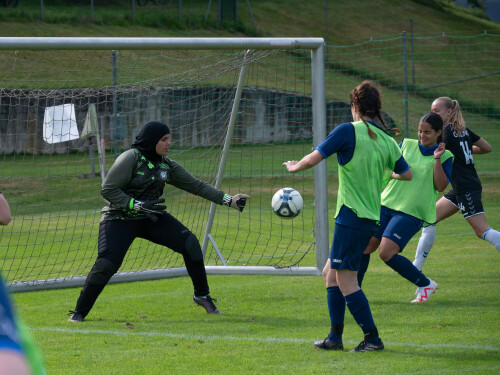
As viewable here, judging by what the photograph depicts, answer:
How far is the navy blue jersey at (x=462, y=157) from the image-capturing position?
7.78 m

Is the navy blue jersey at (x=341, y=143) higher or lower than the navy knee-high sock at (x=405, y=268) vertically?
higher

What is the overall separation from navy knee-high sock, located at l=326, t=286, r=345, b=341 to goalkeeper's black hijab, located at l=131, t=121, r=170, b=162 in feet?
7.30

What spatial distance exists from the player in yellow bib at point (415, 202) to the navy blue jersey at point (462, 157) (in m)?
0.81

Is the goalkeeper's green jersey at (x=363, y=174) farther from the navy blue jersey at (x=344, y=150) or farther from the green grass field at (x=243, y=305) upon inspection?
the green grass field at (x=243, y=305)

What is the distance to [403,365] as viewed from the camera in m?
5.08

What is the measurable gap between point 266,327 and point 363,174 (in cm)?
180

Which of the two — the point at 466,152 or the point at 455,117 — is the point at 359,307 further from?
the point at 466,152

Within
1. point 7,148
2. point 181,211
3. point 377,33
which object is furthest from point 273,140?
point 377,33

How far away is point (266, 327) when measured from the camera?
6.37 meters

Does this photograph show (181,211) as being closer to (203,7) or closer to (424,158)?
(424,158)

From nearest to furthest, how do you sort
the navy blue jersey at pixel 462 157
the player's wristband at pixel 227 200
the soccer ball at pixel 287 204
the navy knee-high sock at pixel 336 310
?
the navy knee-high sock at pixel 336 310 < the player's wristband at pixel 227 200 < the soccer ball at pixel 287 204 < the navy blue jersey at pixel 462 157

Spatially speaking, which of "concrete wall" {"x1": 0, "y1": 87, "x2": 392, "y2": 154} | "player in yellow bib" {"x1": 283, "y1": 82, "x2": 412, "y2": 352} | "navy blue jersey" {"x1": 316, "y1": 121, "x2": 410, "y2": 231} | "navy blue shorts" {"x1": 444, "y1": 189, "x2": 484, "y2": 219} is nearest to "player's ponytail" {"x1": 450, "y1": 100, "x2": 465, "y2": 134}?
"navy blue shorts" {"x1": 444, "y1": 189, "x2": 484, "y2": 219}

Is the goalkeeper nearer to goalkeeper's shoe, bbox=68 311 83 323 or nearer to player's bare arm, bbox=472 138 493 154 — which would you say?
goalkeeper's shoe, bbox=68 311 83 323

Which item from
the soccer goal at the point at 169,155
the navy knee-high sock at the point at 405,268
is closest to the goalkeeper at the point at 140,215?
the soccer goal at the point at 169,155
